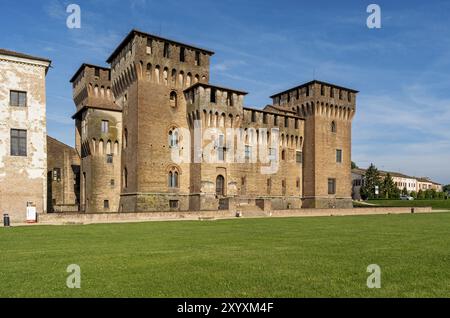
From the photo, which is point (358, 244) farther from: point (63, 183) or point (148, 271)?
point (63, 183)

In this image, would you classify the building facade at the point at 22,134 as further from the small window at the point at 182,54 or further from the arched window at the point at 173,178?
the small window at the point at 182,54

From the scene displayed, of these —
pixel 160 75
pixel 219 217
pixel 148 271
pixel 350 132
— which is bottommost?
pixel 219 217

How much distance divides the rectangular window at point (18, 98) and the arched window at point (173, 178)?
14932mm

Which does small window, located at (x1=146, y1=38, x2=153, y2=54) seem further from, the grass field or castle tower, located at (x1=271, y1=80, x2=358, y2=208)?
the grass field

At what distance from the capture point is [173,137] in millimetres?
38938

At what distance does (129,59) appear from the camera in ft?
124

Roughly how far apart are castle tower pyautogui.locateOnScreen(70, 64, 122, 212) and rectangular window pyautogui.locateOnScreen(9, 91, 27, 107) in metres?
9.02

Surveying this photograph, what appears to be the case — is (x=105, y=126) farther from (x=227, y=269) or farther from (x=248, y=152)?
(x=227, y=269)

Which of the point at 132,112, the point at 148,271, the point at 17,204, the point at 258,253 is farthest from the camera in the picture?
the point at 132,112

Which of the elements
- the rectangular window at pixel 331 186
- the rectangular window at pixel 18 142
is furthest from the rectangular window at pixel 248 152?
the rectangular window at pixel 18 142

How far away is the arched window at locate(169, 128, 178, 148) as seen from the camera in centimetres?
3875

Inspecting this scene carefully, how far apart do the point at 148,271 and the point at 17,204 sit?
77.8 ft

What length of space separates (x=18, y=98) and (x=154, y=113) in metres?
12.4
